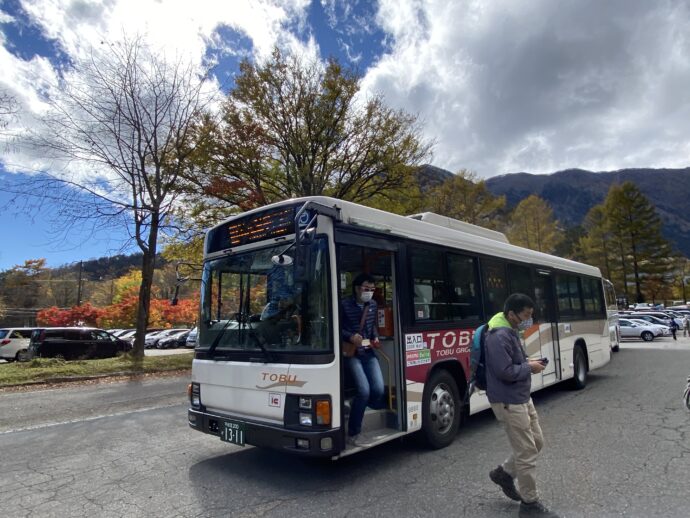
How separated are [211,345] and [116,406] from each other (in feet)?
18.7

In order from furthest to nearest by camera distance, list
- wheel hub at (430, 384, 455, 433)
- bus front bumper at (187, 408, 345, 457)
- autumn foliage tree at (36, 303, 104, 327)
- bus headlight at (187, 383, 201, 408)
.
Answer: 1. autumn foliage tree at (36, 303, 104, 327)
2. wheel hub at (430, 384, 455, 433)
3. bus headlight at (187, 383, 201, 408)
4. bus front bumper at (187, 408, 345, 457)

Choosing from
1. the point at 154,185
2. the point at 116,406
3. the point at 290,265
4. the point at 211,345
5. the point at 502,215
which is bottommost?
the point at 116,406

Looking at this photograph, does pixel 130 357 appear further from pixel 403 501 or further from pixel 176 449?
pixel 403 501

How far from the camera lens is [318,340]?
14.4 ft

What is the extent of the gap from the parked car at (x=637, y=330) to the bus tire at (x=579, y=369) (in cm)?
2414

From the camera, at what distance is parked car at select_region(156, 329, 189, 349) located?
3669 centimetres

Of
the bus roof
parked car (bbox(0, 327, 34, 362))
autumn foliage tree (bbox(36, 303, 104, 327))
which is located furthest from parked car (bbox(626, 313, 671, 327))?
autumn foliage tree (bbox(36, 303, 104, 327))

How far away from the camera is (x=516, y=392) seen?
3.72 meters

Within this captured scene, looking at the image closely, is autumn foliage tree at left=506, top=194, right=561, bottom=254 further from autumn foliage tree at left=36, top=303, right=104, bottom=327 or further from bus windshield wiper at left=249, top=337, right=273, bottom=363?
bus windshield wiper at left=249, top=337, right=273, bottom=363

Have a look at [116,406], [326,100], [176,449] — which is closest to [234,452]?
[176,449]

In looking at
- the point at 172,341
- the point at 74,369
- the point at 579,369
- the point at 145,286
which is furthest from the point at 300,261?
the point at 172,341

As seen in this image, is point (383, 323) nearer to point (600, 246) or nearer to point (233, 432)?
point (233, 432)

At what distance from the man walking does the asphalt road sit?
0.74 feet

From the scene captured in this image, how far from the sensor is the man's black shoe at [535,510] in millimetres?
3660
